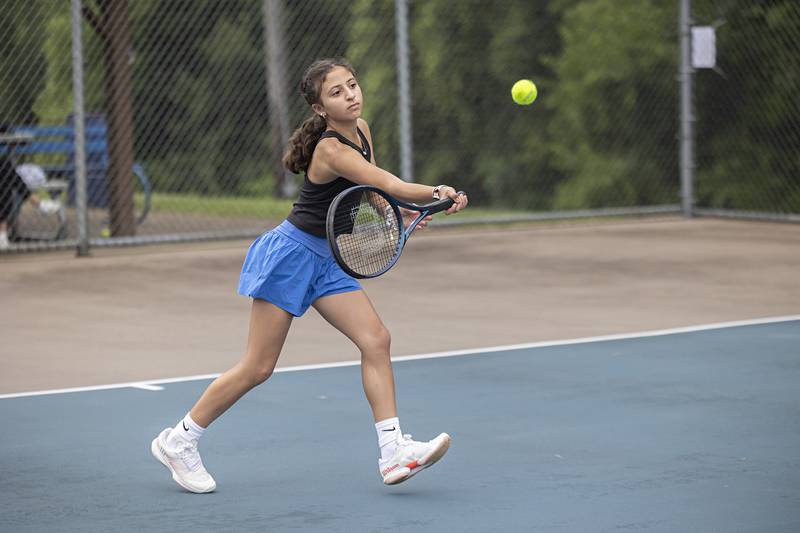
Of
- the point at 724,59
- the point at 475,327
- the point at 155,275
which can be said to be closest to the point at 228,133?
the point at 724,59

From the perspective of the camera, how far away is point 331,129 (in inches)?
209

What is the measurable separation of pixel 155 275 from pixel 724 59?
737 cm

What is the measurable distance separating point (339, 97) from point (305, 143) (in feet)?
0.67

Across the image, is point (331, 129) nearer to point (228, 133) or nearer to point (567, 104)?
point (567, 104)

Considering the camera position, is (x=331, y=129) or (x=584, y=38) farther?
(x=584, y=38)

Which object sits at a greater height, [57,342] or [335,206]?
[335,206]

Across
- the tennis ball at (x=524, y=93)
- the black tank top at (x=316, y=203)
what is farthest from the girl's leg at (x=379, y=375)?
the tennis ball at (x=524, y=93)

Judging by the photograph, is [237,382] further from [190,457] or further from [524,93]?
[524,93]

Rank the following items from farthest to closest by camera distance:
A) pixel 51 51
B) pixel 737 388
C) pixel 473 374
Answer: pixel 51 51 < pixel 473 374 < pixel 737 388

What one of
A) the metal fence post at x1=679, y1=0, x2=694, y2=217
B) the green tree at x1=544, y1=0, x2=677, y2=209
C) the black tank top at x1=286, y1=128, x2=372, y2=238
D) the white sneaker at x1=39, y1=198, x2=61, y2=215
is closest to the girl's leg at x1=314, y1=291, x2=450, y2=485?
the black tank top at x1=286, y1=128, x2=372, y2=238

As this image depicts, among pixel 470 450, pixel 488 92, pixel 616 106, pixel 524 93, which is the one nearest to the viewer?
pixel 470 450

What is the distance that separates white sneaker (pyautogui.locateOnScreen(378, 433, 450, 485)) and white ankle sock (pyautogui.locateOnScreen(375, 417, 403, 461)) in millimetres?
30

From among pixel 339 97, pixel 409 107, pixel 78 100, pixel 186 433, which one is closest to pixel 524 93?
pixel 339 97

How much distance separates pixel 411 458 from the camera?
16.8 feet
